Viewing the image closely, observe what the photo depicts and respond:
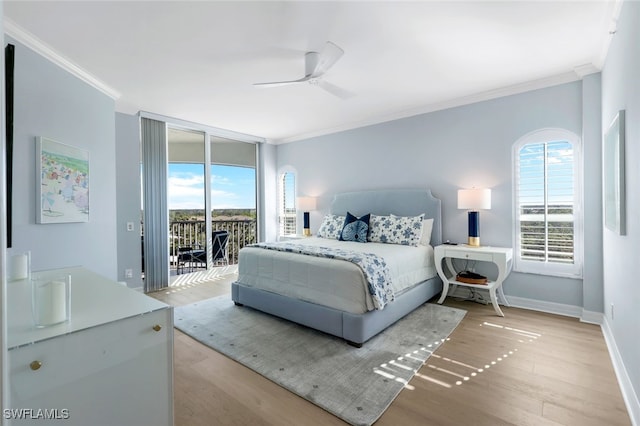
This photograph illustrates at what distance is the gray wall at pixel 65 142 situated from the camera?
2559 mm

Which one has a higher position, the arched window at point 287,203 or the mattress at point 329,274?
the arched window at point 287,203

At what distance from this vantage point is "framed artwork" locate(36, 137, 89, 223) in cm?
271

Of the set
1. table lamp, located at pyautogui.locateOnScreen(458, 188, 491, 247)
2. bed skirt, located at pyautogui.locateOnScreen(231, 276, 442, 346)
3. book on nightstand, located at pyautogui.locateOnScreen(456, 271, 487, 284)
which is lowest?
bed skirt, located at pyautogui.locateOnScreen(231, 276, 442, 346)

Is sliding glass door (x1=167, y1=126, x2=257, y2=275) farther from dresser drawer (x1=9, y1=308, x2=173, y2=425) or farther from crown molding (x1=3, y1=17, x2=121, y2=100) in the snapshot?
dresser drawer (x1=9, y1=308, x2=173, y2=425)

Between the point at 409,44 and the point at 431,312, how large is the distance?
285 cm

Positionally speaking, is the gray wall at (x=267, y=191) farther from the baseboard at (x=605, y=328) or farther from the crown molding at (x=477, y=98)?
the baseboard at (x=605, y=328)

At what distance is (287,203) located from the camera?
256 inches

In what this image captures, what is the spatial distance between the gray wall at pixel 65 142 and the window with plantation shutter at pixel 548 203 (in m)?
5.03

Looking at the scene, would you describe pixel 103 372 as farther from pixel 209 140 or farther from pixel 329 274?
pixel 209 140

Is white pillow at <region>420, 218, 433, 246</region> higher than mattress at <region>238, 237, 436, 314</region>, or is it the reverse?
white pillow at <region>420, 218, 433, 246</region>

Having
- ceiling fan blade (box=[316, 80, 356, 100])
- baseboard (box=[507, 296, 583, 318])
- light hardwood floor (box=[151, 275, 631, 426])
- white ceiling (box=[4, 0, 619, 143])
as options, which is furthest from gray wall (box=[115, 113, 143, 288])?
baseboard (box=[507, 296, 583, 318])

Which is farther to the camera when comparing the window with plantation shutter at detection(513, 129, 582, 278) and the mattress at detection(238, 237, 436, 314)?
the window with plantation shutter at detection(513, 129, 582, 278)

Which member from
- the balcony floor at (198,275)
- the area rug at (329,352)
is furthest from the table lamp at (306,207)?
the area rug at (329,352)

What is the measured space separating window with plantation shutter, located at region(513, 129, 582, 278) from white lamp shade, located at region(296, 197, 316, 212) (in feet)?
10.5
